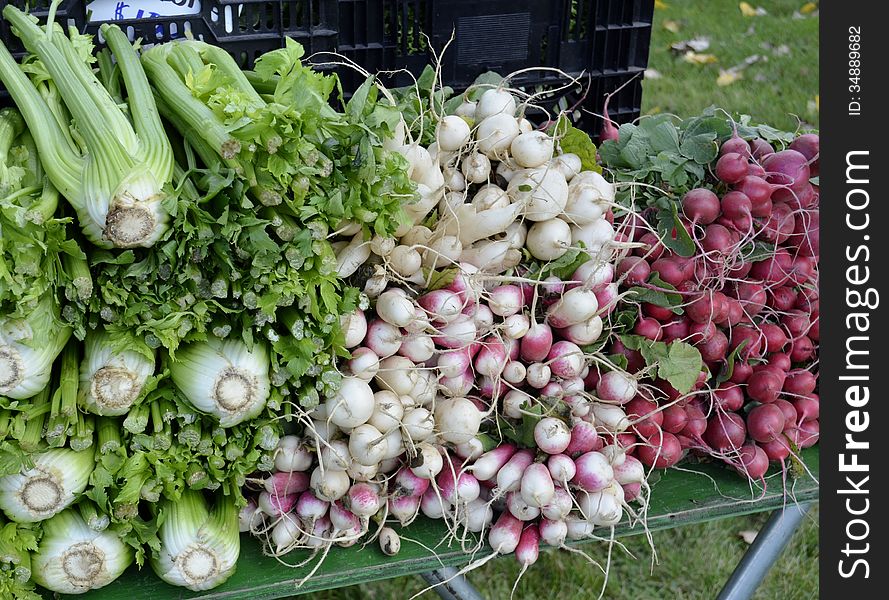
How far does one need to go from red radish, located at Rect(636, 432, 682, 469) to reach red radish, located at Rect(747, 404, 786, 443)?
0.20m

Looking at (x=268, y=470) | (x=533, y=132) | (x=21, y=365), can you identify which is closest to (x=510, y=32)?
(x=533, y=132)

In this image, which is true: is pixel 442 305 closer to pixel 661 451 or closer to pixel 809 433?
pixel 661 451

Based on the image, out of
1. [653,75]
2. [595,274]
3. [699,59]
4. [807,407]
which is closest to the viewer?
[595,274]

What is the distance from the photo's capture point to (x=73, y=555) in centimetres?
161

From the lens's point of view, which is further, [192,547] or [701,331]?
[701,331]

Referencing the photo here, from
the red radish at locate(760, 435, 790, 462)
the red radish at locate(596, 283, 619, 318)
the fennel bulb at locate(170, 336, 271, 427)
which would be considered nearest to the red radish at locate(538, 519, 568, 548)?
the red radish at locate(596, 283, 619, 318)

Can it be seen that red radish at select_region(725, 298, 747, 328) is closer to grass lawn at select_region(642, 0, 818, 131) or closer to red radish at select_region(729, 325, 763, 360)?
red radish at select_region(729, 325, 763, 360)

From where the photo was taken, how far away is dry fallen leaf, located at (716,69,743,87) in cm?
518

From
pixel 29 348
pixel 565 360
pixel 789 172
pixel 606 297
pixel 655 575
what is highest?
pixel 789 172

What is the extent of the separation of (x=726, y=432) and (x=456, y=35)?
122cm

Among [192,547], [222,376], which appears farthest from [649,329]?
[192,547]

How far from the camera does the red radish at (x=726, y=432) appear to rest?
82.0 inches
